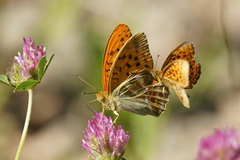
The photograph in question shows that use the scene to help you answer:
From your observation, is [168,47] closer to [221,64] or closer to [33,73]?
[221,64]

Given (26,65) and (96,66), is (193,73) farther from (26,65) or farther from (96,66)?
(96,66)

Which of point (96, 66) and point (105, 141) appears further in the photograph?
point (96, 66)

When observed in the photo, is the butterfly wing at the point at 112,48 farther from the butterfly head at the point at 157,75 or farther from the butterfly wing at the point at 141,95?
the butterfly head at the point at 157,75

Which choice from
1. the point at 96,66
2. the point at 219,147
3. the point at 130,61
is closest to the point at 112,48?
the point at 130,61

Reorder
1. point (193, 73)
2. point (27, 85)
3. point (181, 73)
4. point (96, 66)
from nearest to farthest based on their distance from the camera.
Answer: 1. point (27, 85)
2. point (181, 73)
3. point (193, 73)
4. point (96, 66)

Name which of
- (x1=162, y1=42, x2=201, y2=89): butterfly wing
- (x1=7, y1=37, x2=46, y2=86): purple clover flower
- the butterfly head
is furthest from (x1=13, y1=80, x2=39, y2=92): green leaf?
(x1=162, y1=42, x2=201, y2=89): butterfly wing

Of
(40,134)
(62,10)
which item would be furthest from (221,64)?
(40,134)

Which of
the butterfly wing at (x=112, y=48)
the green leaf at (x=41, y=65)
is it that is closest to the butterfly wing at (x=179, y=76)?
the butterfly wing at (x=112, y=48)
